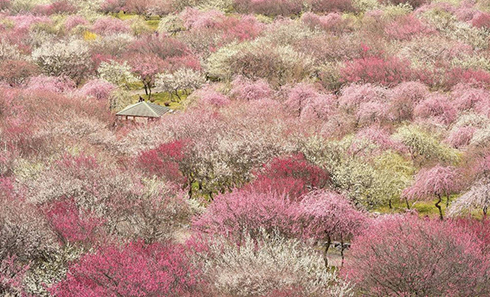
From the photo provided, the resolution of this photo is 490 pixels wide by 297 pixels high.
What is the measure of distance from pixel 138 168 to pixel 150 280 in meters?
13.7

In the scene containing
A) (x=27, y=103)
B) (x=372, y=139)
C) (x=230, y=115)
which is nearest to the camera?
(x=372, y=139)

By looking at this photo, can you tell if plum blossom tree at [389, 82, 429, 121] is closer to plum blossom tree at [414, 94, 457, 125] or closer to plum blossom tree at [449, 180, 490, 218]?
plum blossom tree at [414, 94, 457, 125]

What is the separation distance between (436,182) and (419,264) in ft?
36.9

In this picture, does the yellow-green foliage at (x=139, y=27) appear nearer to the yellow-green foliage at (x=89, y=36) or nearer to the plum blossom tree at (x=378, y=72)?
the yellow-green foliage at (x=89, y=36)

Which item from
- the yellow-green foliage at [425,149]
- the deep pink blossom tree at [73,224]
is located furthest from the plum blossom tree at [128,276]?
the yellow-green foliage at [425,149]

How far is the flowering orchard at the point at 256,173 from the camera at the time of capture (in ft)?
63.3

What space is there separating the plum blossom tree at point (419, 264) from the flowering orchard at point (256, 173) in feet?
0.23

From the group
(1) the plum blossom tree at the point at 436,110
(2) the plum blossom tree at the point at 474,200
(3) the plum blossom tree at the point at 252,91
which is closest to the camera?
(2) the plum blossom tree at the point at 474,200

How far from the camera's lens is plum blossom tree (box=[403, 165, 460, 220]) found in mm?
29656

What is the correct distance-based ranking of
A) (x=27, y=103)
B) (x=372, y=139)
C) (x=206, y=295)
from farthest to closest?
(x=27, y=103) < (x=372, y=139) < (x=206, y=295)

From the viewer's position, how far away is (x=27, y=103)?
1804 inches

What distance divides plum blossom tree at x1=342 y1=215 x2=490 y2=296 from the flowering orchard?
0.23 ft

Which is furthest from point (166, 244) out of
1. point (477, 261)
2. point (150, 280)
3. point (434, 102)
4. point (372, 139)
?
point (434, 102)

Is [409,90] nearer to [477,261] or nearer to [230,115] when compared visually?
[230,115]
